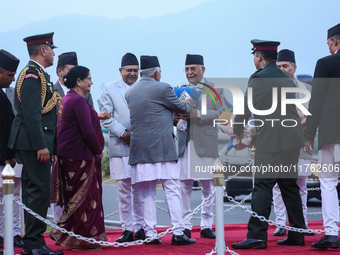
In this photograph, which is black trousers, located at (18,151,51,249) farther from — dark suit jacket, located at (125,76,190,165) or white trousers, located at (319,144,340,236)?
white trousers, located at (319,144,340,236)

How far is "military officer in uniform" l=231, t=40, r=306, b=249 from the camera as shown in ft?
18.0

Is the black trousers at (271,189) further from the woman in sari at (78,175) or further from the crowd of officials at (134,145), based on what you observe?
the woman in sari at (78,175)

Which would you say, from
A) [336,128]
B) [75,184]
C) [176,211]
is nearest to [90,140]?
[75,184]

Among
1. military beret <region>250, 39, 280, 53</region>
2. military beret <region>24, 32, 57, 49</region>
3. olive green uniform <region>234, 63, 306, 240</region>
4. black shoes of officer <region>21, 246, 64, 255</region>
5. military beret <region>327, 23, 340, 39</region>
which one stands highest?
military beret <region>327, 23, 340, 39</region>

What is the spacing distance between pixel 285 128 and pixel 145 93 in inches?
A: 63.9

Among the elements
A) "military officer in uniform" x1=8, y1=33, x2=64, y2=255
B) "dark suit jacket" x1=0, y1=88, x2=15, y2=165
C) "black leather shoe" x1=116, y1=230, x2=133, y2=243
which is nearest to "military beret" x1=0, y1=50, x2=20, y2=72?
"dark suit jacket" x1=0, y1=88, x2=15, y2=165

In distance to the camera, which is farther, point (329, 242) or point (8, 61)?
point (8, 61)

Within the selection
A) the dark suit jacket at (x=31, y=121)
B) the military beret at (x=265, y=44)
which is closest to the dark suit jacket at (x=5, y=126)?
the dark suit jacket at (x=31, y=121)

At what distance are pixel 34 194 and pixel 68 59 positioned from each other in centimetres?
252

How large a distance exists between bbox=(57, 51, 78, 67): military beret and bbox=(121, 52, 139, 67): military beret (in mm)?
761

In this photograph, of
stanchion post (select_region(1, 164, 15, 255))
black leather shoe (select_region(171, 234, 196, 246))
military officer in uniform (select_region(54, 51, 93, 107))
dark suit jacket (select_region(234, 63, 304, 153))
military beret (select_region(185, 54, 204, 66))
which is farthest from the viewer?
military officer in uniform (select_region(54, 51, 93, 107))

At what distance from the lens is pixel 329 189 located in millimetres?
5426

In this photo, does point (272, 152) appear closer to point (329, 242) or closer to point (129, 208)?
point (329, 242)

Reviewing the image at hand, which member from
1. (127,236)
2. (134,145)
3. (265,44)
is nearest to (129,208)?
(127,236)
